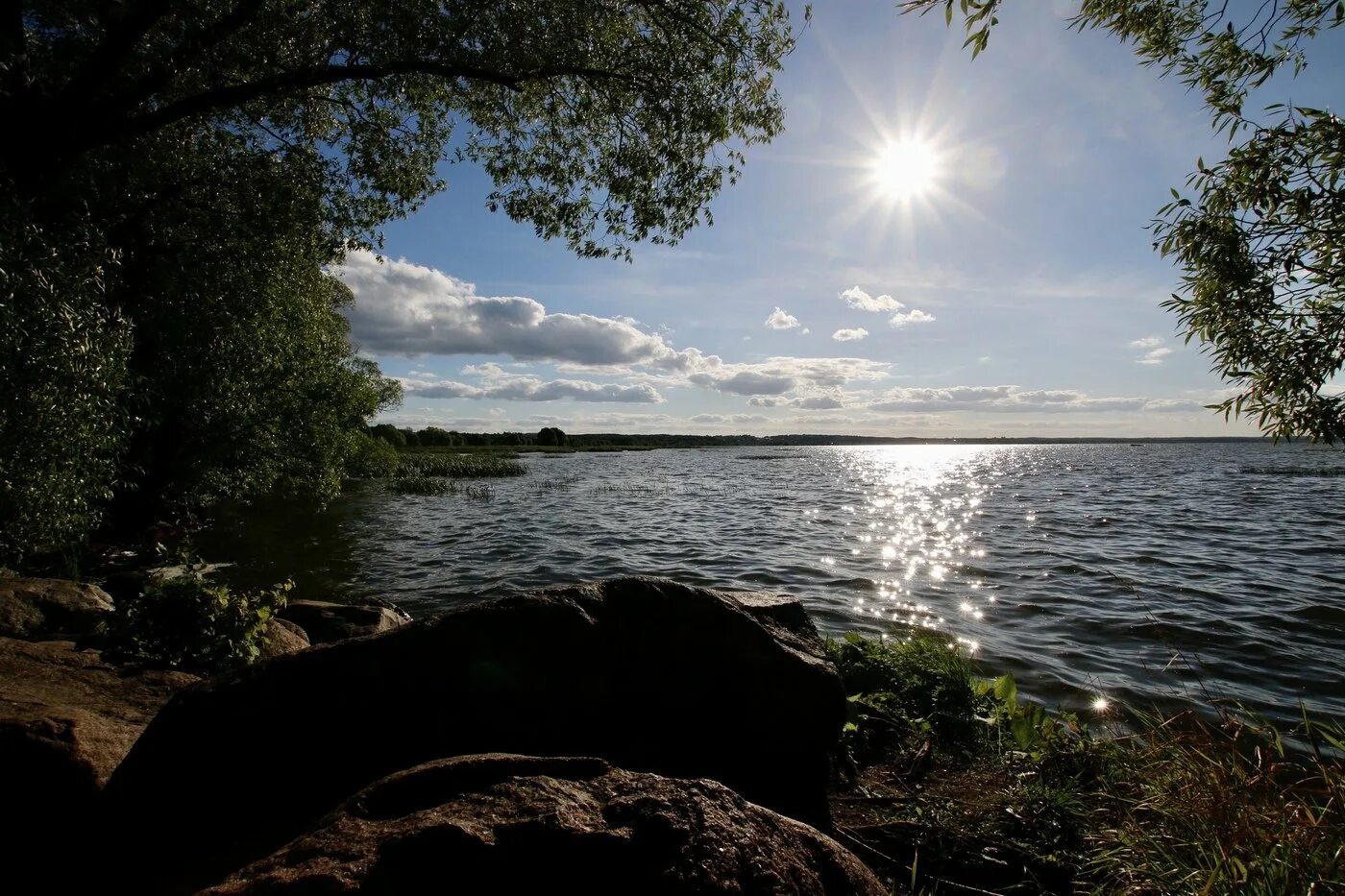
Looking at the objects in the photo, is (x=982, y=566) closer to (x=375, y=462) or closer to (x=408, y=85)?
(x=408, y=85)

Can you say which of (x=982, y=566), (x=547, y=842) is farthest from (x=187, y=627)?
(x=982, y=566)

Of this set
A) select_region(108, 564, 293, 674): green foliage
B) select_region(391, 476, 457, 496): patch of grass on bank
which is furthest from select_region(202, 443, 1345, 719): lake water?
select_region(108, 564, 293, 674): green foliage

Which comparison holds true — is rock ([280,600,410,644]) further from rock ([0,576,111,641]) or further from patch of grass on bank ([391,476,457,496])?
patch of grass on bank ([391,476,457,496])

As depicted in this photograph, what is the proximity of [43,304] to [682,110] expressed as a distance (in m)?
11.0

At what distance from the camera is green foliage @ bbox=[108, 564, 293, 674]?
6629 mm

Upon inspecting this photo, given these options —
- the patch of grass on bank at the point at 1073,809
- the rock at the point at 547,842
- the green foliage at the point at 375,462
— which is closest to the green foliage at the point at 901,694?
the patch of grass on bank at the point at 1073,809

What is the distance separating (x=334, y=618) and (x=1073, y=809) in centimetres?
969

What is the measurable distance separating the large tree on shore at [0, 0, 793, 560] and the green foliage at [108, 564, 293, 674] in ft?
13.1

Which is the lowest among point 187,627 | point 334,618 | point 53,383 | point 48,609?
point 334,618

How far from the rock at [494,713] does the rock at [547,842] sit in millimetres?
1112

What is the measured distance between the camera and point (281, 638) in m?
7.69

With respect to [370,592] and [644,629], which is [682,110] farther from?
[370,592]

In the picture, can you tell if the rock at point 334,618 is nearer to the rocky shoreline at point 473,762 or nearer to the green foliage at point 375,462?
the rocky shoreline at point 473,762

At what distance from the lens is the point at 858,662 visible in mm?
7719
